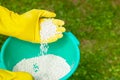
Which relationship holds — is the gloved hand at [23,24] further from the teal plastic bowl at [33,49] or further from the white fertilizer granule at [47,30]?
the teal plastic bowl at [33,49]

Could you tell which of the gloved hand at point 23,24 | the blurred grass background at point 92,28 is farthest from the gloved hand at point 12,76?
the blurred grass background at point 92,28

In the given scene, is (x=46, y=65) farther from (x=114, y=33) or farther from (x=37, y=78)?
(x=114, y=33)

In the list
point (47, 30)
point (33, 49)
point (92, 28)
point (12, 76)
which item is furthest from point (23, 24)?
point (92, 28)

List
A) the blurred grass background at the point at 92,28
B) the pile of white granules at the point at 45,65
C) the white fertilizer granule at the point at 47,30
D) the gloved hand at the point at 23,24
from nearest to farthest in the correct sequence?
the gloved hand at the point at 23,24, the white fertilizer granule at the point at 47,30, the pile of white granules at the point at 45,65, the blurred grass background at the point at 92,28

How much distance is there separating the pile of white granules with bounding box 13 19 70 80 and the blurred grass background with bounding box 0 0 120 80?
410 millimetres

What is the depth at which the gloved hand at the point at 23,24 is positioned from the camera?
245cm

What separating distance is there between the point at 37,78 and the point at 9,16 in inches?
21.5

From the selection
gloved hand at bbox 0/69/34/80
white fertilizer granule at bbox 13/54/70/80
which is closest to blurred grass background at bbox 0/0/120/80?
white fertilizer granule at bbox 13/54/70/80

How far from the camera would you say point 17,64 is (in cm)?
273

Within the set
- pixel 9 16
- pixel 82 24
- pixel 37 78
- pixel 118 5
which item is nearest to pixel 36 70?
pixel 37 78

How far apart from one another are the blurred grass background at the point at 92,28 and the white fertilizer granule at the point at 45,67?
16.0 inches

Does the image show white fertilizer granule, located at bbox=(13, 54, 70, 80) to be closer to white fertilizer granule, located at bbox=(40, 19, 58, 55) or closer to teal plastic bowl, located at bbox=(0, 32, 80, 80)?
teal plastic bowl, located at bbox=(0, 32, 80, 80)

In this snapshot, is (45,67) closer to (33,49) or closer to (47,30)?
(33,49)

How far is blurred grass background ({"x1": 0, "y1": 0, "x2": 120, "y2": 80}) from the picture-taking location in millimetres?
3170
